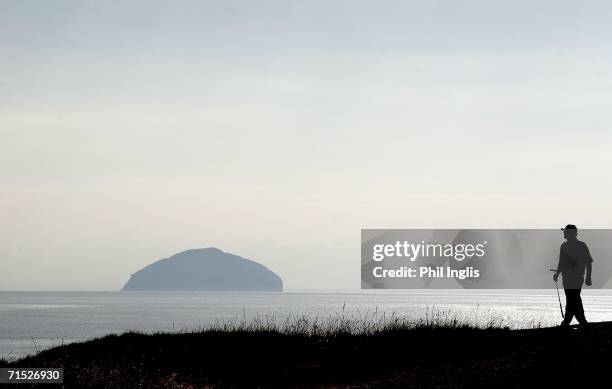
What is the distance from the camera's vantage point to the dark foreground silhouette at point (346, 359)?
16.5 m

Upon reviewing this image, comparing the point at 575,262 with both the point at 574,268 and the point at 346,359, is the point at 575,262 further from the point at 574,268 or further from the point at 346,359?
the point at 346,359

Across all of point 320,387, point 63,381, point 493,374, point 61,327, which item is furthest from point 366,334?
point 61,327

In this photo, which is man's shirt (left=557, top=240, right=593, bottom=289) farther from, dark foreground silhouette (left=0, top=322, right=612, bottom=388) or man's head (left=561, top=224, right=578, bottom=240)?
dark foreground silhouette (left=0, top=322, right=612, bottom=388)

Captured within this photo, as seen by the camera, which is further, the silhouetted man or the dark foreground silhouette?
the silhouetted man

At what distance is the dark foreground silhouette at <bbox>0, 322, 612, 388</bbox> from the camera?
1653 centimetres

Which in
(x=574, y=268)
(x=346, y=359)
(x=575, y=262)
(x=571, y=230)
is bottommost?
(x=346, y=359)

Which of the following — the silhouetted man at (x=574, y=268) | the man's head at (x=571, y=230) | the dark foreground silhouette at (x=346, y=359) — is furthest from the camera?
the man's head at (x=571, y=230)

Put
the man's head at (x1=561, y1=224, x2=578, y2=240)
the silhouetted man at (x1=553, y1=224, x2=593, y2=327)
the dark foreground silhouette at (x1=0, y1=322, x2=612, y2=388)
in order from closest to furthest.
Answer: the dark foreground silhouette at (x1=0, y1=322, x2=612, y2=388) → the silhouetted man at (x1=553, y1=224, x2=593, y2=327) → the man's head at (x1=561, y1=224, x2=578, y2=240)

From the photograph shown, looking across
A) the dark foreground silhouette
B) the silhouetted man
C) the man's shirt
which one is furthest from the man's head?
the dark foreground silhouette

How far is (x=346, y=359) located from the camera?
2153cm

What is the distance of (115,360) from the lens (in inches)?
813

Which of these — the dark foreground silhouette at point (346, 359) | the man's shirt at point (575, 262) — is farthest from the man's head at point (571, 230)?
the dark foreground silhouette at point (346, 359)

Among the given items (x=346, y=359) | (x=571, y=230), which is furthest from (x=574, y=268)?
(x=346, y=359)

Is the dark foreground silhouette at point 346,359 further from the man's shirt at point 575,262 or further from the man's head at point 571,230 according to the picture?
the man's head at point 571,230
